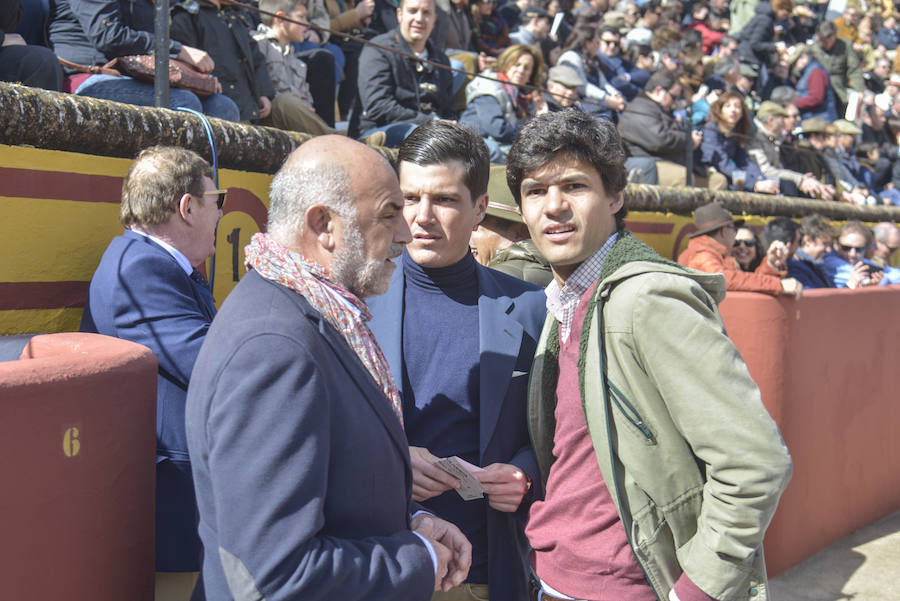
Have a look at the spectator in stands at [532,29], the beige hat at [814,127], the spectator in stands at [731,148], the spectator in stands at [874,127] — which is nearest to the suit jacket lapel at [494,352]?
the spectator in stands at [731,148]

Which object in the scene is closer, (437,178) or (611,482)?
(611,482)

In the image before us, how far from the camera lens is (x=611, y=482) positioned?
1.95m

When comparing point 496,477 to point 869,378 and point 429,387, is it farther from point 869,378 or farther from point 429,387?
point 869,378

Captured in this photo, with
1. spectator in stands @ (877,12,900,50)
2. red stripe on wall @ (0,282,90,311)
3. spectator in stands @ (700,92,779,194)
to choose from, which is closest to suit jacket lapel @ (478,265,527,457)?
red stripe on wall @ (0,282,90,311)

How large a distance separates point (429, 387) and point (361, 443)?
2.45ft

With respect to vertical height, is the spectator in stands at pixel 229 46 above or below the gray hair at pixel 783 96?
above

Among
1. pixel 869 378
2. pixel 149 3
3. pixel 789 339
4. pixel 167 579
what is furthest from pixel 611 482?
pixel 869 378

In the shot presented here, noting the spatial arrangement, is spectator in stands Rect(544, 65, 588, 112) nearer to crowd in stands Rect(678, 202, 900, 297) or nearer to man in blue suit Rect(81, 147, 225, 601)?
crowd in stands Rect(678, 202, 900, 297)

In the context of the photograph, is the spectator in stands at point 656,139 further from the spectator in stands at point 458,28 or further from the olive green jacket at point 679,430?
the olive green jacket at point 679,430

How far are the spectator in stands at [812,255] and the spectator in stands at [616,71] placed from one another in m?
4.37

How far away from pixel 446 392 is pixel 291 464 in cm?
91

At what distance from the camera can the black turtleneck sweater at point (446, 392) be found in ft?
7.59

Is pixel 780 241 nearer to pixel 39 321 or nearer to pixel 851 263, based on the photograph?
pixel 851 263

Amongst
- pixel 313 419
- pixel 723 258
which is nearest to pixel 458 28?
pixel 723 258
